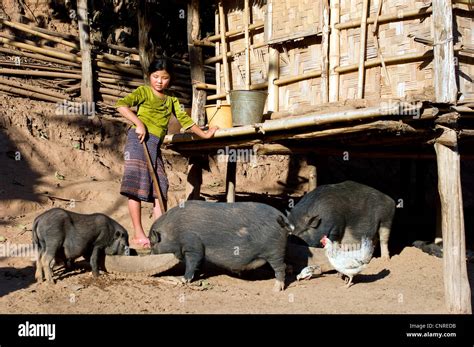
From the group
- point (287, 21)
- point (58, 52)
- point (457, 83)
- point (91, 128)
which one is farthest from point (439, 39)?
point (58, 52)

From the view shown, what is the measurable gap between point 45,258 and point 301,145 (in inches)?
157

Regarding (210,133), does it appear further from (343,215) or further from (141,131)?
(343,215)

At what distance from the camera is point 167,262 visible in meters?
6.98

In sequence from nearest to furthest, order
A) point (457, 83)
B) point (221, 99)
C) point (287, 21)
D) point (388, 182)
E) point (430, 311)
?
point (430, 311) < point (457, 83) < point (287, 21) < point (221, 99) < point (388, 182)

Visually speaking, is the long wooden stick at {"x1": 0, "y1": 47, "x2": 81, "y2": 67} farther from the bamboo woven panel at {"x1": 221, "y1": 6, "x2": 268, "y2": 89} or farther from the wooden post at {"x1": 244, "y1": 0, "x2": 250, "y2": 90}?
the wooden post at {"x1": 244, "y1": 0, "x2": 250, "y2": 90}

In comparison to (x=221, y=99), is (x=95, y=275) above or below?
below

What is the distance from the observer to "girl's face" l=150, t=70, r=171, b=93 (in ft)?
25.0

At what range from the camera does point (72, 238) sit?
671cm

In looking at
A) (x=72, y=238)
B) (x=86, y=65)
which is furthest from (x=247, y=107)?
(x=86, y=65)

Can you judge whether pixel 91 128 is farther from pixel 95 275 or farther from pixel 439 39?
pixel 439 39

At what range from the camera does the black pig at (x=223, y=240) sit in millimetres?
7039

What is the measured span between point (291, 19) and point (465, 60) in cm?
241

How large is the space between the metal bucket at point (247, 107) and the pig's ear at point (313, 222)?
139 centimetres

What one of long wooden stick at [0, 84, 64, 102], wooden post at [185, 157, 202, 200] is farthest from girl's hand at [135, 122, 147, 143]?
long wooden stick at [0, 84, 64, 102]
